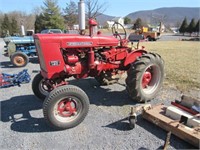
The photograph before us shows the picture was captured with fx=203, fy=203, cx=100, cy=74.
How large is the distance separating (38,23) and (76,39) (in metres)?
35.5

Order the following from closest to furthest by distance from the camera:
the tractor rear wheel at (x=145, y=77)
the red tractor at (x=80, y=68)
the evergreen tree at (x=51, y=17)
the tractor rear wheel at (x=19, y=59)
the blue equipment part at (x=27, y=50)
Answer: the red tractor at (x=80, y=68) < the tractor rear wheel at (x=145, y=77) < the tractor rear wheel at (x=19, y=59) < the blue equipment part at (x=27, y=50) < the evergreen tree at (x=51, y=17)

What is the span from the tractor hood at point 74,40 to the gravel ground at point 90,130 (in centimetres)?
127

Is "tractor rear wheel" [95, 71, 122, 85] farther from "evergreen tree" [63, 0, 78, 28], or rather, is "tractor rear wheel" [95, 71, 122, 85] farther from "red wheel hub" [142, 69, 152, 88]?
"evergreen tree" [63, 0, 78, 28]

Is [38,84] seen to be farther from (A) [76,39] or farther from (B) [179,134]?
(B) [179,134]

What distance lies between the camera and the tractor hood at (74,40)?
3.45 metres

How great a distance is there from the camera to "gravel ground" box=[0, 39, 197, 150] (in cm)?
290

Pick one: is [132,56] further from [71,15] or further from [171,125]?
[71,15]

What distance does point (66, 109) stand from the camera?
3369 mm

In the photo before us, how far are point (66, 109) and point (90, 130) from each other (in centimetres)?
53

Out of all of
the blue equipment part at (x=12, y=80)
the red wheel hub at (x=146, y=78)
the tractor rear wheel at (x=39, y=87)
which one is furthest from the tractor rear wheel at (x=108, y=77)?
the blue equipment part at (x=12, y=80)

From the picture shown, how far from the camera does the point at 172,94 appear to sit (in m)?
4.72

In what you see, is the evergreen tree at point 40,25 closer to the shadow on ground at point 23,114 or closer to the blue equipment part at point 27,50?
the blue equipment part at point 27,50

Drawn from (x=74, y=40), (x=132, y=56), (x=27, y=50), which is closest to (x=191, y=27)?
(x=27, y=50)

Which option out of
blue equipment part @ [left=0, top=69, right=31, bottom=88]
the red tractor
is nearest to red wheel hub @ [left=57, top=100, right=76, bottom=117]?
the red tractor
